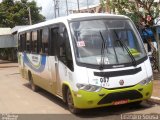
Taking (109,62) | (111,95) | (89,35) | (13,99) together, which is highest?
(89,35)

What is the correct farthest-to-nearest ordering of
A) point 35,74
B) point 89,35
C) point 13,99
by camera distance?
point 35,74 < point 13,99 < point 89,35

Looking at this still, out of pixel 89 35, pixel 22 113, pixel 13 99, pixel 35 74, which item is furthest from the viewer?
pixel 35 74

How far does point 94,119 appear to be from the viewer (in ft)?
31.1

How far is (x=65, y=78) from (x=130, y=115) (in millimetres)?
2043

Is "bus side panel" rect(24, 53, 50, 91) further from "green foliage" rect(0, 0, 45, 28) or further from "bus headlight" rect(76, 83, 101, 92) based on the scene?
"green foliage" rect(0, 0, 45, 28)

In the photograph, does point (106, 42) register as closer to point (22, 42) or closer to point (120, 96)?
point (120, 96)

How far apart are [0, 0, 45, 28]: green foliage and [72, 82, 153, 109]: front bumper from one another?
4931 centimetres

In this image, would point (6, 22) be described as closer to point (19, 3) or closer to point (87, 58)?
point (19, 3)

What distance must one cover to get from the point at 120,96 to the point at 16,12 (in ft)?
166

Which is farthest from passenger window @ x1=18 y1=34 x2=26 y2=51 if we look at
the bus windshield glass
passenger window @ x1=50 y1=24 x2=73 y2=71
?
the bus windshield glass

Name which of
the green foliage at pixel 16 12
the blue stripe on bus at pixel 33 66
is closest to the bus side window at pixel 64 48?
the blue stripe on bus at pixel 33 66

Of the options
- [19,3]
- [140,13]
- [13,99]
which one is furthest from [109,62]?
[19,3]

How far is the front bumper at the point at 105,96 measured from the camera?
367 inches

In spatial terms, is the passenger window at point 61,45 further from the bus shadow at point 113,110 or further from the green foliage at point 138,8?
the green foliage at point 138,8
